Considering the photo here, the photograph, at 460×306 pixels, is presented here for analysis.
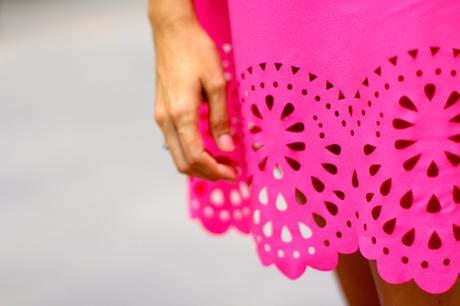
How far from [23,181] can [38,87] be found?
1.01 m

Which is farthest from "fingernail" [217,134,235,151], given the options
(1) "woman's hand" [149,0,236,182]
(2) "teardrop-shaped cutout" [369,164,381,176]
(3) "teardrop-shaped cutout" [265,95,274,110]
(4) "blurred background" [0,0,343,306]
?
(4) "blurred background" [0,0,343,306]

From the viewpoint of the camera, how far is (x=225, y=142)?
1036 mm

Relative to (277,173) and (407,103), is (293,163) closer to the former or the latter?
(277,173)

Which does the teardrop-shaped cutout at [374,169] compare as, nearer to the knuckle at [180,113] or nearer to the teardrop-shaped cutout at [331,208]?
the teardrop-shaped cutout at [331,208]

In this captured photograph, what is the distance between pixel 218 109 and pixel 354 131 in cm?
19

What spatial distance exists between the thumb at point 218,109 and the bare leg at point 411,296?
8.9 inches

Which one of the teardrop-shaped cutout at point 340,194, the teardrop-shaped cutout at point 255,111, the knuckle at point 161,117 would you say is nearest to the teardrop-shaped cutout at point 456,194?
the teardrop-shaped cutout at point 340,194

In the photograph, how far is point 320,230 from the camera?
937 mm

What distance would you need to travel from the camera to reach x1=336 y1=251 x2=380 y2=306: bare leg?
1200mm

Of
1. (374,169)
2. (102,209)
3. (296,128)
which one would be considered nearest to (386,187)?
(374,169)

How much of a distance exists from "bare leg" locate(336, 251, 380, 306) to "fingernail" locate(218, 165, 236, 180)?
223 millimetres

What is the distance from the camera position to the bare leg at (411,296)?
90 centimetres

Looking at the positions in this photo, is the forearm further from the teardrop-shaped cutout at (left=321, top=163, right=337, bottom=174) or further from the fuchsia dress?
the teardrop-shaped cutout at (left=321, top=163, right=337, bottom=174)

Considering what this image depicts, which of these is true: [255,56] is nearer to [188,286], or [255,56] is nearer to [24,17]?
[188,286]
